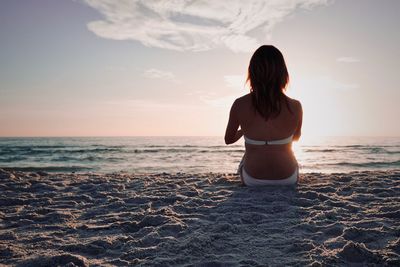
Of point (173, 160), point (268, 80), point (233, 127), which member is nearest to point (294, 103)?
point (268, 80)

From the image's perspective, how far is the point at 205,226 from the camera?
3.16 meters

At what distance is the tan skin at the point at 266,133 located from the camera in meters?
4.39

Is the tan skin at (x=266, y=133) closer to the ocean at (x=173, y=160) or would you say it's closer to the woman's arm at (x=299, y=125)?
the woman's arm at (x=299, y=125)

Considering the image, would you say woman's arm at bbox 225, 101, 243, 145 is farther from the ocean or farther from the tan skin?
the ocean

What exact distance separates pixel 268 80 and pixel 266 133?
0.77 m

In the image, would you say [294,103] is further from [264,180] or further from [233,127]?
[264,180]

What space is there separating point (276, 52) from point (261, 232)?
242 centimetres

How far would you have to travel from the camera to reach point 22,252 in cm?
262

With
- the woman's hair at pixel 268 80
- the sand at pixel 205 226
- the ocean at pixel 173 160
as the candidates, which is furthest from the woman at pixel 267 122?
the ocean at pixel 173 160

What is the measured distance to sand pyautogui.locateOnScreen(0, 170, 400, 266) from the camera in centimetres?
241

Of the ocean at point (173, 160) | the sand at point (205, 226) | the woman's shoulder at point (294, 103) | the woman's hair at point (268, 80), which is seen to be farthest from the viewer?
the ocean at point (173, 160)

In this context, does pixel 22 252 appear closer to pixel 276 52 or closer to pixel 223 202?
pixel 223 202

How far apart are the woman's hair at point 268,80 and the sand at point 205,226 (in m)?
1.24

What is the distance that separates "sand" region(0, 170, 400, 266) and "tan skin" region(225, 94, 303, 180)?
0.31 metres
